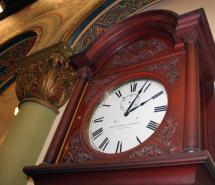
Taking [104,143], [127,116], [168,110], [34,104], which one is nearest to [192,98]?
[168,110]

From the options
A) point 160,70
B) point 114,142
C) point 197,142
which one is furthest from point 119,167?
point 160,70

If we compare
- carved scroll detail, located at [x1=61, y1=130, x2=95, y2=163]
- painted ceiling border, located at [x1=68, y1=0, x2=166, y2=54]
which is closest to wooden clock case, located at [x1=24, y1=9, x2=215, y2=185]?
carved scroll detail, located at [x1=61, y1=130, x2=95, y2=163]

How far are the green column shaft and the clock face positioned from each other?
0.80 meters

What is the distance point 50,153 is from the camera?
163cm

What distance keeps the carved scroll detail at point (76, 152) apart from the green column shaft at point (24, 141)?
695 millimetres

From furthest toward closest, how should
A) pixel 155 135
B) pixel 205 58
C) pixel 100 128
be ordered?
pixel 205 58 < pixel 100 128 < pixel 155 135

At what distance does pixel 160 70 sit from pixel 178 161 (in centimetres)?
66

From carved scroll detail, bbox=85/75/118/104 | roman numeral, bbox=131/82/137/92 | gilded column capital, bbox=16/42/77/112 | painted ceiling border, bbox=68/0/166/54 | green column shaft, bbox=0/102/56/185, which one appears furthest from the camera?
painted ceiling border, bbox=68/0/166/54

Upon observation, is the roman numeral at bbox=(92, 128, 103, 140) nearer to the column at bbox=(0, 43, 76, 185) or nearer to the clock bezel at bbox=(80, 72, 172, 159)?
the clock bezel at bbox=(80, 72, 172, 159)

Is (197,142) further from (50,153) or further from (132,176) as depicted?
(50,153)

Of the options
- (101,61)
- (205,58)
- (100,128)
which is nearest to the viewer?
(100,128)

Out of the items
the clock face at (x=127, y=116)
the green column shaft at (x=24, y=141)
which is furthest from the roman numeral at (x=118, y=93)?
the green column shaft at (x=24, y=141)

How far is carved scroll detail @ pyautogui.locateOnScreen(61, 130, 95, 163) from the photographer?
4.99ft

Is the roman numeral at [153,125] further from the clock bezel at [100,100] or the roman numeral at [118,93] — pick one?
the roman numeral at [118,93]
